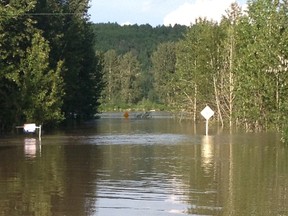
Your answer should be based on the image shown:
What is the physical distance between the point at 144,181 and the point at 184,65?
190 feet

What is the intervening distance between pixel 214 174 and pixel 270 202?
5445 mm

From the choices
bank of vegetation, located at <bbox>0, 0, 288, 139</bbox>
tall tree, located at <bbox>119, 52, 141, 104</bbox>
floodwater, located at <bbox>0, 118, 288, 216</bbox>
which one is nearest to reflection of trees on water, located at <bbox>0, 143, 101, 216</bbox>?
floodwater, located at <bbox>0, 118, 288, 216</bbox>

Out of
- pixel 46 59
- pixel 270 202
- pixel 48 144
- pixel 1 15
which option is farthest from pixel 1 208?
pixel 46 59

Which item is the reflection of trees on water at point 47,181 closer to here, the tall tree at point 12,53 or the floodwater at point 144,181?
the floodwater at point 144,181

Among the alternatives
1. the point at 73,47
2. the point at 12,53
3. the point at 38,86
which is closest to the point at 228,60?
the point at 73,47

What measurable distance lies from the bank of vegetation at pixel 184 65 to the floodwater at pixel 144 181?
11523 mm

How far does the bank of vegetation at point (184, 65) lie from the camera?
155 feet

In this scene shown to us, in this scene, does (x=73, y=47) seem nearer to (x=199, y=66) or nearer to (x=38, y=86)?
(x=38, y=86)

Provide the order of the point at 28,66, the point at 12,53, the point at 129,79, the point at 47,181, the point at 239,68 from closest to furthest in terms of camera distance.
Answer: the point at 47,181, the point at 12,53, the point at 28,66, the point at 239,68, the point at 129,79

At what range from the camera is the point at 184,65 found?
75938 millimetres

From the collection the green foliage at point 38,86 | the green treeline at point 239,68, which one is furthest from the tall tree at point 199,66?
the green foliage at point 38,86

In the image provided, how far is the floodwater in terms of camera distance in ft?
46.1

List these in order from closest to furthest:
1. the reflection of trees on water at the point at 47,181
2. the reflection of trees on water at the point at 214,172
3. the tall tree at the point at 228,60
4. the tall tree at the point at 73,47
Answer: the reflection of trees on water at the point at 47,181 → the reflection of trees on water at the point at 214,172 → the tall tree at the point at 73,47 → the tall tree at the point at 228,60

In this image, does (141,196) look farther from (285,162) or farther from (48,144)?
(48,144)
